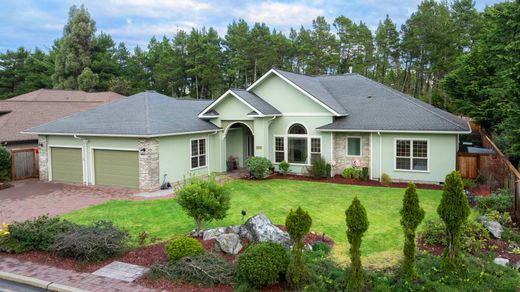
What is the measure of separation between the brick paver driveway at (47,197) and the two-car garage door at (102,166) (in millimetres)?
505

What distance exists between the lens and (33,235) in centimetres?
902

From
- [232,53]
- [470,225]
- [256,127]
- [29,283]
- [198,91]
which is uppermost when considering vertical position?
[232,53]

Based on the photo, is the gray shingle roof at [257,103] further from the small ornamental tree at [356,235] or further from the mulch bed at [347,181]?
the small ornamental tree at [356,235]

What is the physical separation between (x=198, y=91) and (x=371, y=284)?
2035 inches

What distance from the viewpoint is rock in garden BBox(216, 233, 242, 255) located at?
848cm

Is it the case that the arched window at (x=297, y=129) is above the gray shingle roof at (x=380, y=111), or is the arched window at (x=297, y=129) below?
below

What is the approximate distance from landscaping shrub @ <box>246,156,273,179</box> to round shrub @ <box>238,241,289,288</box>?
12402 millimetres

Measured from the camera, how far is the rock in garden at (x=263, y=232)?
8.75 m

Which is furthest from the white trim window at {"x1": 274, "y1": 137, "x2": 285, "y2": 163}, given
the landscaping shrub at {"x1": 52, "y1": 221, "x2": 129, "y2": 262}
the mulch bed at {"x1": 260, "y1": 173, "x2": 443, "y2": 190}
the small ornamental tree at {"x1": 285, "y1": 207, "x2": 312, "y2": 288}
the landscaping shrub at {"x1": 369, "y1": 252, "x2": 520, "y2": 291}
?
the small ornamental tree at {"x1": 285, "y1": 207, "x2": 312, "y2": 288}

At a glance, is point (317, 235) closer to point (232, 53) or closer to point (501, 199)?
point (501, 199)

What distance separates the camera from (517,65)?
13.6m

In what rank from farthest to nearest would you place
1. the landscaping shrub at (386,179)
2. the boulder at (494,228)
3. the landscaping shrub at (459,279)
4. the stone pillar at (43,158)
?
the stone pillar at (43,158)
the landscaping shrub at (386,179)
the boulder at (494,228)
the landscaping shrub at (459,279)

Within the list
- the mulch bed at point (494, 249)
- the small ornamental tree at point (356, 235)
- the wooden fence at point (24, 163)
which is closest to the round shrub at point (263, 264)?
the small ornamental tree at point (356, 235)

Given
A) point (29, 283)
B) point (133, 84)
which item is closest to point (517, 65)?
point (29, 283)
